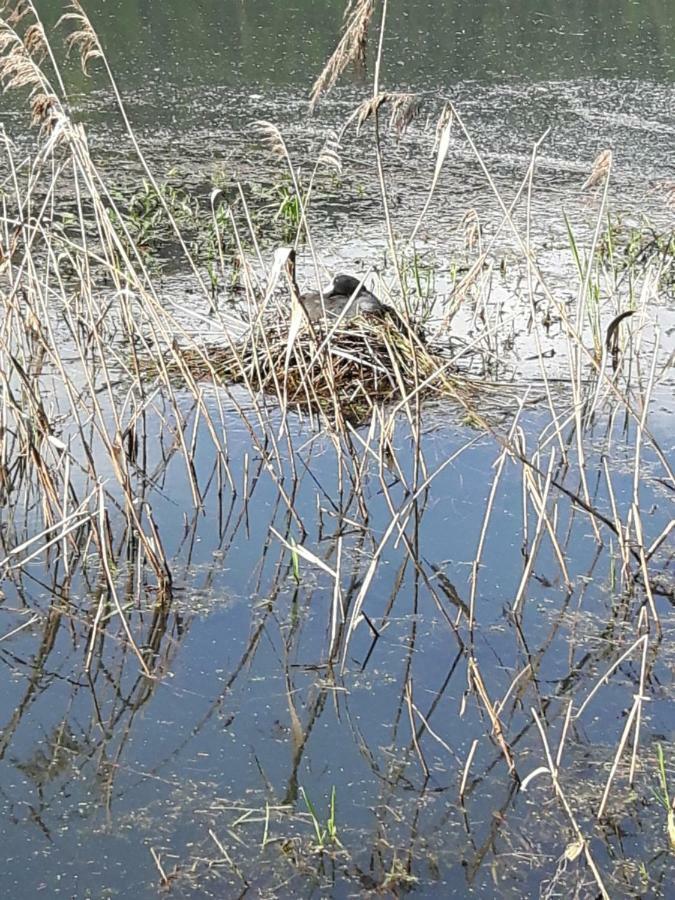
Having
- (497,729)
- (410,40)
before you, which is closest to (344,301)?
(497,729)

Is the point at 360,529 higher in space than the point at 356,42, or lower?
lower

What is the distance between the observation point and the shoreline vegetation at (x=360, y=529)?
1792 millimetres

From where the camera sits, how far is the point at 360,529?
2.65m

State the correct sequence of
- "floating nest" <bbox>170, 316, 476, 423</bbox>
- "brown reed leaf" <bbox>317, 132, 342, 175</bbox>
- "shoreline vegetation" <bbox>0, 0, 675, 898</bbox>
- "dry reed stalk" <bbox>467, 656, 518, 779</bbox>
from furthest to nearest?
"floating nest" <bbox>170, 316, 476, 423</bbox>
"brown reed leaf" <bbox>317, 132, 342, 175</bbox>
"dry reed stalk" <bbox>467, 656, 518, 779</bbox>
"shoreline vegetation" <bbox>0, 0, 675, 898</bbox>

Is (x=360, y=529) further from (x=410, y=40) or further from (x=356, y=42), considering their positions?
(x=410, y=40)

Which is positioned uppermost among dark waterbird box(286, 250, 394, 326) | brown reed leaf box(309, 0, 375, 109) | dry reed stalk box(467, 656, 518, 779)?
brown reed leaf box(309, 0, 375, 109)

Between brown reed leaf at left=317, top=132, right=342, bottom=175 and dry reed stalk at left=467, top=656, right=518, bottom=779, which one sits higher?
brown reed leaf at left=317, top=132, right=342, bottom=175

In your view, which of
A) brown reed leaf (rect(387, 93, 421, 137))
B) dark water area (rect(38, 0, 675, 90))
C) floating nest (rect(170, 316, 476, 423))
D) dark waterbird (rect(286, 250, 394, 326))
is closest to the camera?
brown reed leaf (rect(387, 93, 421, 137))

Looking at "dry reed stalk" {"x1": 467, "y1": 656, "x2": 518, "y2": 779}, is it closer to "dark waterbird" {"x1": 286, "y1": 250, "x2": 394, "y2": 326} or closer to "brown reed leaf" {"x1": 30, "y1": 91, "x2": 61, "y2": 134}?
"brown reed leaf" {"x1": 30, "y1": 91, "x2": 61, "y2": 134}

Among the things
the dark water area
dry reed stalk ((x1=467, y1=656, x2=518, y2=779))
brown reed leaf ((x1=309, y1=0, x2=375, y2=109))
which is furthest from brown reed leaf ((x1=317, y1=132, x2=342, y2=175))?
the dark water area

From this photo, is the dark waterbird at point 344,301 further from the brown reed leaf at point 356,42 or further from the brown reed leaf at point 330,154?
the brown reed leaf at point 356,42

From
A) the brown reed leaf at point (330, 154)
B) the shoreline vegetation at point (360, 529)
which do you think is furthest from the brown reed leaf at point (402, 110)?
the brown reed leaf at point (330, 154)

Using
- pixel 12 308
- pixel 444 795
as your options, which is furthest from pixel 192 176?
pixel 444 795

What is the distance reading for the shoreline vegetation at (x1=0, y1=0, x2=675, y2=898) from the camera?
70.6 inches
